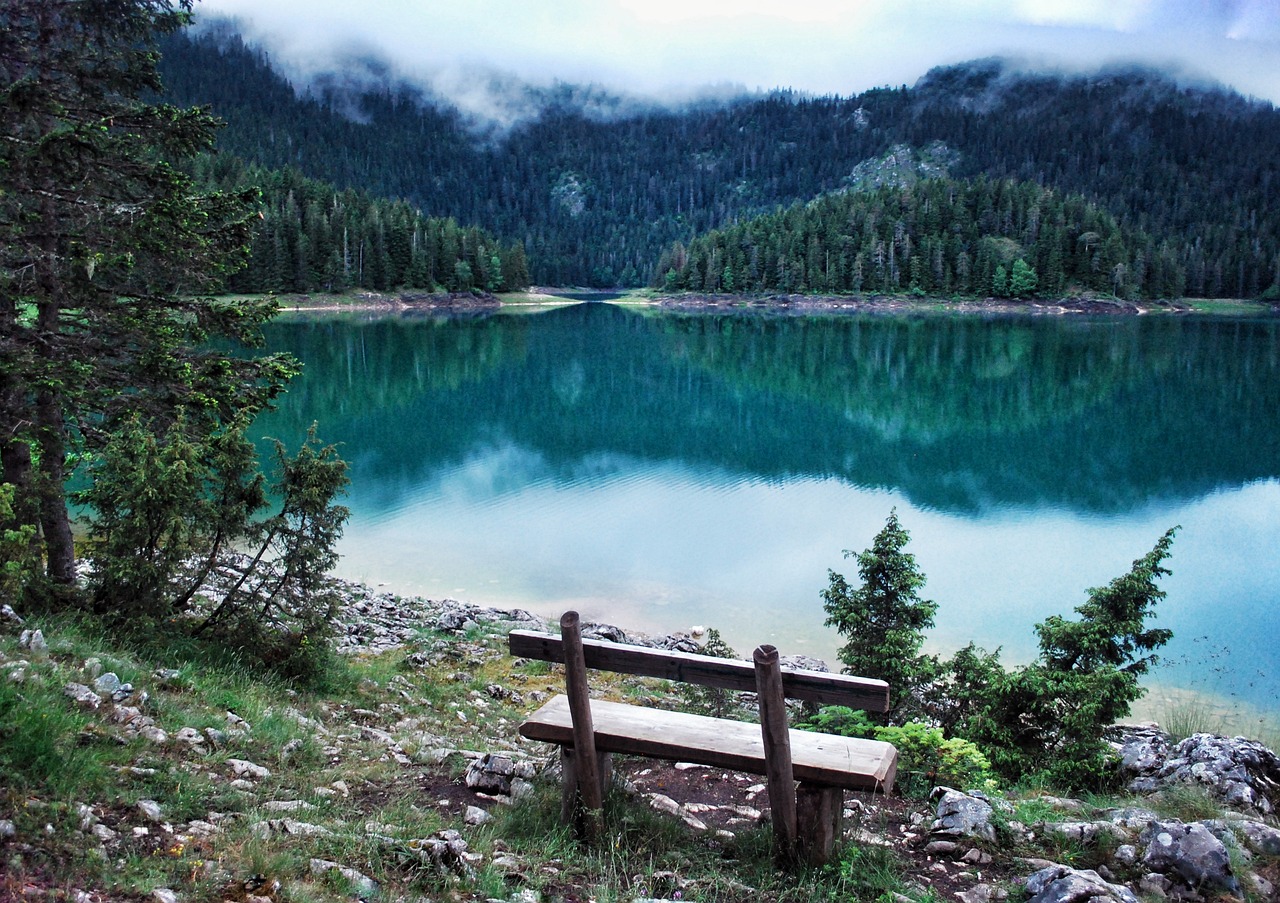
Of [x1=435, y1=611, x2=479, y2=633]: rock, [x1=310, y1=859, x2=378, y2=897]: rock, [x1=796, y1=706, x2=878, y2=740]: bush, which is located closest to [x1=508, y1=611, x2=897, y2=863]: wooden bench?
[x1=310, y1=859, x2=378, y2=897]: rock

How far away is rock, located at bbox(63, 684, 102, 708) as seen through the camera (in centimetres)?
645

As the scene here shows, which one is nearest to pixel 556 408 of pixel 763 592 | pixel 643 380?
pixel 643 380

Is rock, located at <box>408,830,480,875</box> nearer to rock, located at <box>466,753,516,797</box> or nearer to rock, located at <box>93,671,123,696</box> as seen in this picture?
rock, located at <box>466,753,516,797</box>

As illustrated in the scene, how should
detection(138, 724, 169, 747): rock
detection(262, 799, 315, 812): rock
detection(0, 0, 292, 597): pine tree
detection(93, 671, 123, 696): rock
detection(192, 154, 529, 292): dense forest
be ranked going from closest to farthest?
detection(262, 799, 315, 812): rock
detection(138, 724, 169, 747): rock
detection(93, 671, 123, 696): rock
detection(0, 0, 292, 597): pine tree
detection(192, 154, 529, 292): dense forest

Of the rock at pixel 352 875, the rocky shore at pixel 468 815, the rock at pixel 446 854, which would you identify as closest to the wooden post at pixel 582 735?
the rocky shore at pixel 468 815

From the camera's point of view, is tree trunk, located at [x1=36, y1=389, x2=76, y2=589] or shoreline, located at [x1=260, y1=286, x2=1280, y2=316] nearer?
tree trunk, located at [x1=36, y1=389, x2=76, y2=589]

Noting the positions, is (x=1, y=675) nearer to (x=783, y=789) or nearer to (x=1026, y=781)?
(x=783, y=789)

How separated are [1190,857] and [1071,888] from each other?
105 cm

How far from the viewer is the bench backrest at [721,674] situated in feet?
18.3

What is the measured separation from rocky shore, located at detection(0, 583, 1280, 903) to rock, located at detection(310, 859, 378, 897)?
0.01 m

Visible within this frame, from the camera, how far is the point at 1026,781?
883cm

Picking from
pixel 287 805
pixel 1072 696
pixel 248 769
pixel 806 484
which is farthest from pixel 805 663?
pixel 806 484

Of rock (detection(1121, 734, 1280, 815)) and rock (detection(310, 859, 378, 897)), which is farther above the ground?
rock (detection(310, 859, 378, 897))

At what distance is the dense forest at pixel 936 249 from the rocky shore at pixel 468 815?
131537 millimetres
